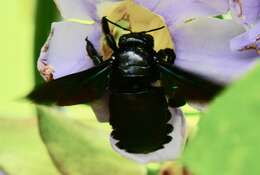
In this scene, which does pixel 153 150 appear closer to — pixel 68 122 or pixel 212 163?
pixel 68 122

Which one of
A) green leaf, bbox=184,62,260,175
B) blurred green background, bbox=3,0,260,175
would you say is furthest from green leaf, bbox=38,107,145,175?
green leaf, bbox=184,62,260,175

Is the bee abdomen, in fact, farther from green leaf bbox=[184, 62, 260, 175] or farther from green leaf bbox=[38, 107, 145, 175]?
green leaf bbox=[184, 62, 260, 175]

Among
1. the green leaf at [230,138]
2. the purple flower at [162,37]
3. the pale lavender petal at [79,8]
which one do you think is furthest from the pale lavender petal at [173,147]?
the green leaf at [230,138]

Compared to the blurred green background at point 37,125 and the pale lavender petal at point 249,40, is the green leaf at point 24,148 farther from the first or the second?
the pale lavender petal at point 249,40

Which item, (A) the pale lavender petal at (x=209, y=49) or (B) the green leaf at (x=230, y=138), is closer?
(B) the green leaf at (x=230, y=138)

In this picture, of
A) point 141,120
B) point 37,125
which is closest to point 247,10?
point 141,120
